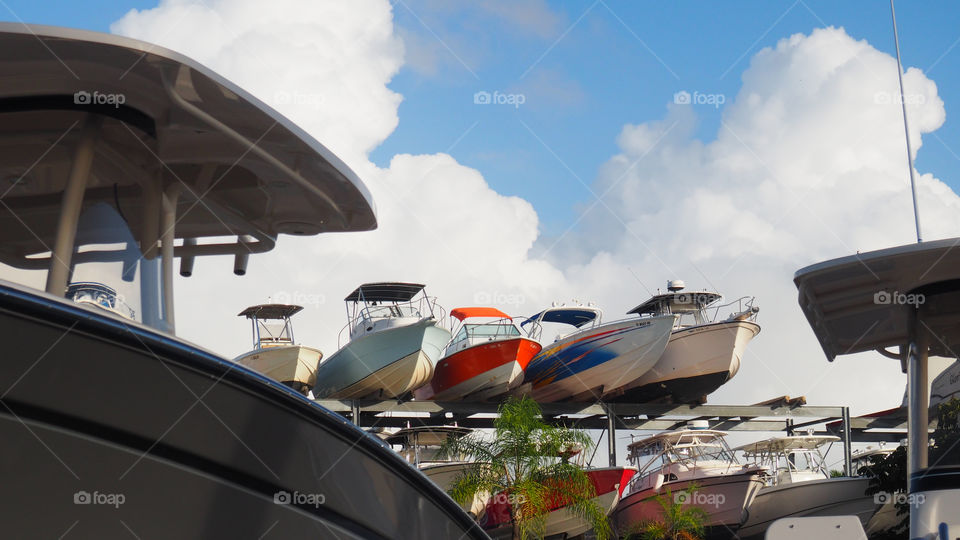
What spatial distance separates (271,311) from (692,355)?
35.5 feet

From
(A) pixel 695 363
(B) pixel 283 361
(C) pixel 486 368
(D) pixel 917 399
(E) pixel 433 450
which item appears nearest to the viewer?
(D) pixel 917 399

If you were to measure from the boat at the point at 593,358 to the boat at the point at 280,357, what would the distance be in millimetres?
5550

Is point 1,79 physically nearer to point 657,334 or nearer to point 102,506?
point 102,506

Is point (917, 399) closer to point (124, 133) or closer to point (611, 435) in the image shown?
point (124, 133)

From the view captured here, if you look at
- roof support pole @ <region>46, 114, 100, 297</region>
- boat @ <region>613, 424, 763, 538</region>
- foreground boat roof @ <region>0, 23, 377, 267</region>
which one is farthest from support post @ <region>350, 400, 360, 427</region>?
roof support pole @ <region>46, 114, 100, 297</region>

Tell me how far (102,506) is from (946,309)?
4.98m

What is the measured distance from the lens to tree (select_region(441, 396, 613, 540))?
15.6 meters

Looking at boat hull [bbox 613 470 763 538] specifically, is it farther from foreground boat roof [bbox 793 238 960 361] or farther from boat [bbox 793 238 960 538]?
boat [bbox 793 238 960 538]

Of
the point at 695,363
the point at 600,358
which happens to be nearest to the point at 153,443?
the point at 600,358

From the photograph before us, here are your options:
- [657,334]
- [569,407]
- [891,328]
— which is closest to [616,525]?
[569,407]

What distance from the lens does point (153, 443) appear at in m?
2.90

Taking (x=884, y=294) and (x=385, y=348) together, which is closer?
(x=884, y=294)

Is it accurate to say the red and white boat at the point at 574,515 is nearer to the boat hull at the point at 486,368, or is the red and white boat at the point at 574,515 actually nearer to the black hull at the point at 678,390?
the boat hull at the point at 486,368

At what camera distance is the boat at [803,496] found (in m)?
18.4
